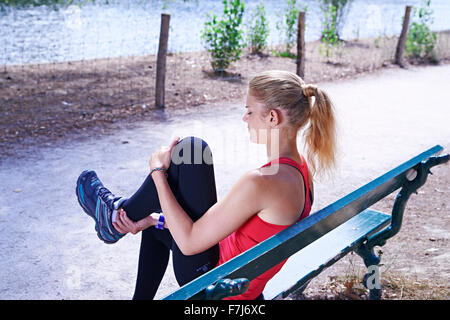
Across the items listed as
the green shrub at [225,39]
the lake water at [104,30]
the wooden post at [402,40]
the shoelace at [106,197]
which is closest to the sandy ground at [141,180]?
the shoelace at [106,197]

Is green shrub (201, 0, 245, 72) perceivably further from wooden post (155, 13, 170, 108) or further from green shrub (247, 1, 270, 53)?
wooden post (155, 13, 170, 108)

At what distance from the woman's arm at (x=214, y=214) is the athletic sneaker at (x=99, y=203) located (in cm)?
55

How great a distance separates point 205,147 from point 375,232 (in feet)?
3.67

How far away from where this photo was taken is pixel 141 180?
15.2 feet

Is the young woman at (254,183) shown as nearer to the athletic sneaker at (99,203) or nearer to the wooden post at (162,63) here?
the athletic sneaker at (99,203)

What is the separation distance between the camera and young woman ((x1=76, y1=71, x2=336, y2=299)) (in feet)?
6.22

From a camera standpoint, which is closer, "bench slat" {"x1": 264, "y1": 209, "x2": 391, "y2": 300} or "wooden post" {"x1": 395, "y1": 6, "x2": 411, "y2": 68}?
"bench slat" {"x1": 264, "y1": 209, "x2": 391, "y2": 300}

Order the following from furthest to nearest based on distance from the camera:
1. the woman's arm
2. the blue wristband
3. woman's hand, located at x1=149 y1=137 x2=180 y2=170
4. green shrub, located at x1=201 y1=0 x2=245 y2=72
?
1. green shrub, located at x1=201 y1=0 x2=245 y2=72
2. the blue wristband
3. woman's hand, located at x1=149 y1=137 x2=180 y2=170
4. the woman's arm

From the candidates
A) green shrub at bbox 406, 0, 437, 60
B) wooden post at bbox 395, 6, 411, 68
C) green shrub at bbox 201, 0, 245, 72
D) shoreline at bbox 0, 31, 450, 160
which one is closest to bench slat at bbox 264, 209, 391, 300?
shoreline at bbox 0, 31, 450, 160

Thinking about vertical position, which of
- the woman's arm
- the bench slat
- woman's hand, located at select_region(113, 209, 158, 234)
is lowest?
the bench slat

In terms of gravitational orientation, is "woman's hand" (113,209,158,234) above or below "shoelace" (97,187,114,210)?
below

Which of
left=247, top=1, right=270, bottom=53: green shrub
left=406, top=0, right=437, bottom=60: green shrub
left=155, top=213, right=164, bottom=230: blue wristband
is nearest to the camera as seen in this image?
left=155, top=213, right=164, bottom=230: blue wristband

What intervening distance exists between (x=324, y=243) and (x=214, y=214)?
3.07ft
